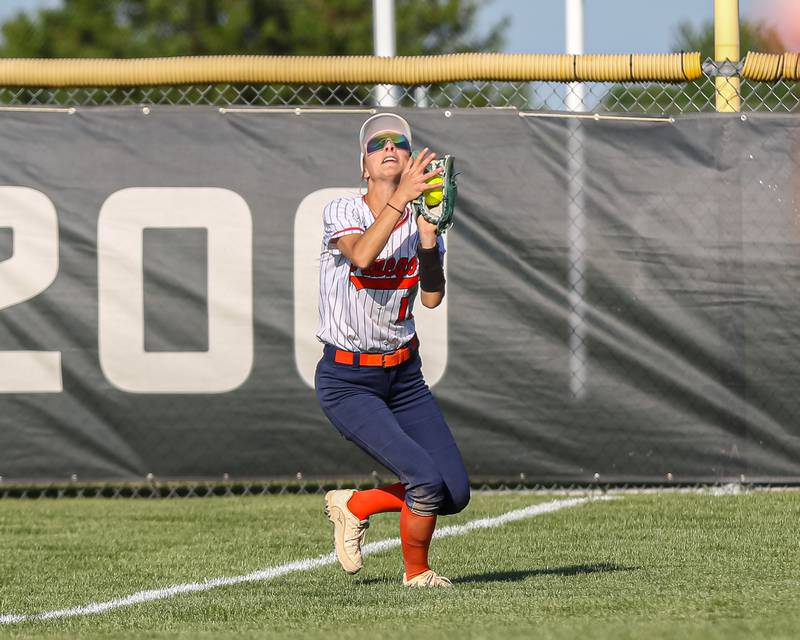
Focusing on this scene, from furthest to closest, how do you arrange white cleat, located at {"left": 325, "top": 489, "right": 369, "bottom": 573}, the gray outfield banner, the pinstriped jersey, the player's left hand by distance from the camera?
the gray outfield banner, white cleat, located at {"left": 325, "top": 489, "right": 369, "bottom": 573}, the pinstriped jersey, the player's left hand

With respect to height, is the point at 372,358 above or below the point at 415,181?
below

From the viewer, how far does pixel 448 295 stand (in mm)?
8430

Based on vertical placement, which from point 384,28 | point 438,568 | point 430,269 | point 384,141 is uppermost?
point 384,141

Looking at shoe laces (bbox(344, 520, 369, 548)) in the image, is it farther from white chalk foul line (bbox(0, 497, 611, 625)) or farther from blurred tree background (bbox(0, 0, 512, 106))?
blurred tree background (bbox(0, 0, 512, 106))

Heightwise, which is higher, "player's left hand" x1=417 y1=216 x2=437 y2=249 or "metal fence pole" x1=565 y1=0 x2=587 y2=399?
"player's left hand" x1=417 y1=216 x2=437 y2=249

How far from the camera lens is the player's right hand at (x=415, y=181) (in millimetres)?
5180

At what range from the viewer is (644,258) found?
8.34 metres

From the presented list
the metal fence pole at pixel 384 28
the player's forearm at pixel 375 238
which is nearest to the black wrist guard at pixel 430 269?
the player's forearm at pixel 375 238

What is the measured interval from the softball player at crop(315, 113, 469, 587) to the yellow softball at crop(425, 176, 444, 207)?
0.15 metres

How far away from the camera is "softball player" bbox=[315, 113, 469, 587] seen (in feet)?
18.0

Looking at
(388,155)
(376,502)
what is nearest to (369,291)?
(388,155)

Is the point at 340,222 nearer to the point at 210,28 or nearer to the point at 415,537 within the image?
the point at 415,537

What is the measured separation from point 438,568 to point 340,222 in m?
1.70

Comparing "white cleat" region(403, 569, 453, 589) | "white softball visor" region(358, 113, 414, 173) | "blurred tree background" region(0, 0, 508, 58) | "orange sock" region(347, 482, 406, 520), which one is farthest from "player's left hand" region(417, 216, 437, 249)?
"blurred tree background" region(0, 0, 508, 58)
